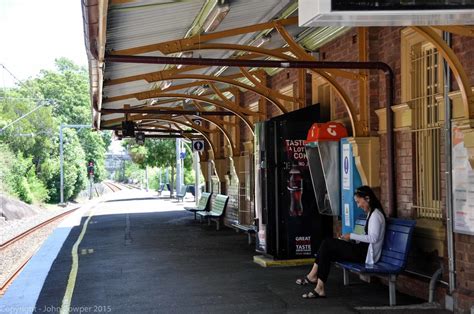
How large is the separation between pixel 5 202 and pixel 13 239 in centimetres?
1179

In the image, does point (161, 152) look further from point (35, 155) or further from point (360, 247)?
point (360, 247)

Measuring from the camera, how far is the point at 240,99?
1567 centimetres

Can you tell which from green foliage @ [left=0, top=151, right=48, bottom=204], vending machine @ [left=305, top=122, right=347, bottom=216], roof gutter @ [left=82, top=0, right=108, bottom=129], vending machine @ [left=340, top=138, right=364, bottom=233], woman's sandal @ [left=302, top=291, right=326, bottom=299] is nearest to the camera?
roof gutter @ [left=82, top=0, right=108, bottom=129]

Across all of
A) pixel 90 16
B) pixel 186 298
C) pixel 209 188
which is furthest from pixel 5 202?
pixel 90 16

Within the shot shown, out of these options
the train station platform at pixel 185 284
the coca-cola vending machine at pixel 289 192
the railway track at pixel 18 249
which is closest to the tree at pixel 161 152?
the railway track at pixel 18 249

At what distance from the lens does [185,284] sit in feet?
26.5

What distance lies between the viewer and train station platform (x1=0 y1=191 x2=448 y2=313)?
6773 millimetres

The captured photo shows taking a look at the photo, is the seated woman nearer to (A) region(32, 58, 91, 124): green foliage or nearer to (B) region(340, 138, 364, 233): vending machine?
(B) region(340, 138, 364, 233): vending machine

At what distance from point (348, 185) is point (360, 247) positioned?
1.29 meters

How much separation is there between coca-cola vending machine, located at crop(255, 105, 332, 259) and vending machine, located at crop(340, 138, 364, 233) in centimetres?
109

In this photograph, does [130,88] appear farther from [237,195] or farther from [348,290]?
[348,290]

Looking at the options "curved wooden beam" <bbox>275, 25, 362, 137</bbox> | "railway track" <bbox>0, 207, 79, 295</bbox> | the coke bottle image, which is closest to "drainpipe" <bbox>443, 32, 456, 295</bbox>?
"curved wooden beam" <bbox>275, 25, 362, 137</bbox>

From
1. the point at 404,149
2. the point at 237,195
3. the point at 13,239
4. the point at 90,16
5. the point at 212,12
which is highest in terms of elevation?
the point at 212,12

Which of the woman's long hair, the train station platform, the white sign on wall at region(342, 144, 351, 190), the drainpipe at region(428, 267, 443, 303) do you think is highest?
the white sign on wall at region(342, 144, 351, 190)
